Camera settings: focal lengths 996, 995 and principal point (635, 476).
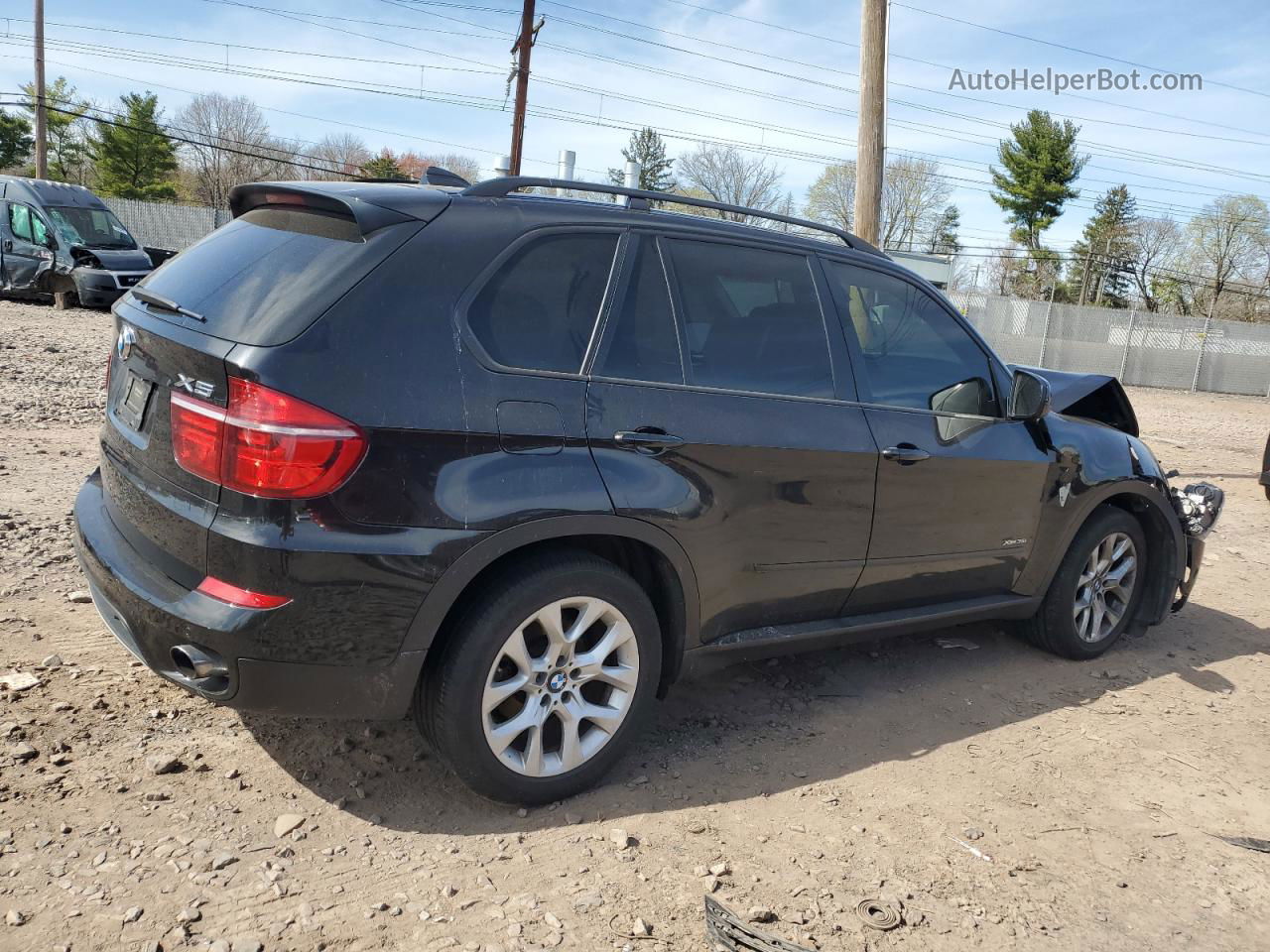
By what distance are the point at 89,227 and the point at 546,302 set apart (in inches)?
768

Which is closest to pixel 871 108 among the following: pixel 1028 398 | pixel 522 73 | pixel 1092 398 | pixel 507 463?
pixel 1092 398

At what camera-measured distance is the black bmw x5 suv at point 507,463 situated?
106 inches

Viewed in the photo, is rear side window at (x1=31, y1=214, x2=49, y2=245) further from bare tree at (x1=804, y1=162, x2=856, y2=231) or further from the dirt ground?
bare tree at (x1=804, y1=162, x2=856, y2=231)

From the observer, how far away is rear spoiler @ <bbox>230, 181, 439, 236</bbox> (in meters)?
2.93

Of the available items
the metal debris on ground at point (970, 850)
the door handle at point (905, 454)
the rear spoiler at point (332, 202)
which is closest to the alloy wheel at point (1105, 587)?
the door handle at point (905, 454)

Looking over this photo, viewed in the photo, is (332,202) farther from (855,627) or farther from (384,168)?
(384,168)

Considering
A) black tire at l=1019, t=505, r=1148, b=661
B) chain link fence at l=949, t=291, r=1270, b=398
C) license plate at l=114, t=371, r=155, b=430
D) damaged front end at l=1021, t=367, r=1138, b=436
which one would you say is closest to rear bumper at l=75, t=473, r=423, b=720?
license plate at l=114, t=371, r=155, b=430

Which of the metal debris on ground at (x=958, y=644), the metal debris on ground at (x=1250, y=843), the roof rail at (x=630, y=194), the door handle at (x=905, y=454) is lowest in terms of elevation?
the metal debris on ground at (x=1250, y=843)

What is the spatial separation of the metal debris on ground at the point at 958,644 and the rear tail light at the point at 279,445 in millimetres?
3509

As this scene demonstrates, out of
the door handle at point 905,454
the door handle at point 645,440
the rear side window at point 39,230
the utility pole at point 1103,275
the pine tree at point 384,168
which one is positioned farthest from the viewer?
the utility pole at point 1103,275

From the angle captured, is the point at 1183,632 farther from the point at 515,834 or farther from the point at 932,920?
the point at 515,834

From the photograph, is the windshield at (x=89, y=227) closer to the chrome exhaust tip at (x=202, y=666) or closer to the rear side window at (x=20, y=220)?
the rear side window at (x=20, y=220)

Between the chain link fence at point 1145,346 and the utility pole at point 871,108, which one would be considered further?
the chain link fence at point 1145,346

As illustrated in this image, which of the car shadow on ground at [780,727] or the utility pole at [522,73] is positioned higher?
the utility pole at [522,73]
